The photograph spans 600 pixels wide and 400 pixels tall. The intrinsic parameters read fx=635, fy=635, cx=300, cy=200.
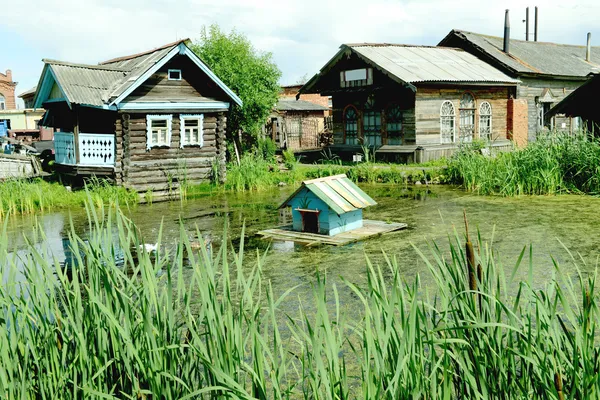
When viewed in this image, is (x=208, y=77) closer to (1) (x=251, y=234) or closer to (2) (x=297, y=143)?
(1) (x=251, y=234)

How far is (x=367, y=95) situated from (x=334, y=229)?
14.3 m

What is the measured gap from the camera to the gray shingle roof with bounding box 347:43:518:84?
899 inches

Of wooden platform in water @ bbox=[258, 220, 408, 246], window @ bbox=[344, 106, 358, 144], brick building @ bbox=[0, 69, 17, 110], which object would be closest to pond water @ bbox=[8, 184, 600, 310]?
wooden platform in water @ bbox=[258, 220, 408, 246]

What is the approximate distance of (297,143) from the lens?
115 feet

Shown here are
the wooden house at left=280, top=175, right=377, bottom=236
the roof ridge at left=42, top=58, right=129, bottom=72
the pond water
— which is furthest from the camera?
the roof ridge at left=42, top=58, right=129, bottom=72

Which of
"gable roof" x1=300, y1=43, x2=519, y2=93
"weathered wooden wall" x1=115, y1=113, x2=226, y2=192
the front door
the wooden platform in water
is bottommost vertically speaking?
the wooden platform in water

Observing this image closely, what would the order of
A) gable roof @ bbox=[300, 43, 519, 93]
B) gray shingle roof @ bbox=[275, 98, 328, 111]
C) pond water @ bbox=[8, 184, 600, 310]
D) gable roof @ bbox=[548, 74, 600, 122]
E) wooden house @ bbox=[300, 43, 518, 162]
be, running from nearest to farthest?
pond water @ bbox=[8, 184, 600, 310] → gable roof @ bbox=[548, 74, 600, 122] → gable roof @ bbox=[300, 43, 519, 93] → wooden house @ bbox=[300, 43, 518, 162] → gray shingle roof @ bbox=[275, 98, 328, 111]

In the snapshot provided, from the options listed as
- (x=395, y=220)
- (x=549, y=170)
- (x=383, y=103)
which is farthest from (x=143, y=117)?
(x=549, y=170)

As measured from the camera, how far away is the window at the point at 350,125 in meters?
25.8

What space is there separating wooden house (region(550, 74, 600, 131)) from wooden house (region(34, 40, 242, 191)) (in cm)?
958

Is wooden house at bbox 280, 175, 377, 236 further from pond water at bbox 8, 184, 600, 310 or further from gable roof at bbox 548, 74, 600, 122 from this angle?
gable roof at bbox 548, 74, 600, 122

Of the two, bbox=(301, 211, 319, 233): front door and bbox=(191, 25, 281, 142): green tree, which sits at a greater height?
bbox=(191, 25, 281, 142): green tree

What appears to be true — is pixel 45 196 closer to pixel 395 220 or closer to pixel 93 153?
pixel 93 153

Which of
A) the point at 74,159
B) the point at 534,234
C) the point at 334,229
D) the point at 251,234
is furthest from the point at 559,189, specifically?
the point at 74,159
